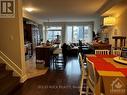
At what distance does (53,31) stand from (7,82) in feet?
33.5

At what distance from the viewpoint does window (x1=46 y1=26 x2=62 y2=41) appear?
1359 cm

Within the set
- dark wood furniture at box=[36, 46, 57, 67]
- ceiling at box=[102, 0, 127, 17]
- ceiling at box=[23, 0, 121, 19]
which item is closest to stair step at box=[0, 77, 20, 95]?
dark wood furniture at box=[36, 46, 57, 67]

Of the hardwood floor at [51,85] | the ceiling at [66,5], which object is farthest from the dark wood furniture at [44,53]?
the ceiling at [66,5]

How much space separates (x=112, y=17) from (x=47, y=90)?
4.12 metres

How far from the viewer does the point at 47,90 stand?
152 inches

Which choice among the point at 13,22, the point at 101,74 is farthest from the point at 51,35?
the point at 101,74

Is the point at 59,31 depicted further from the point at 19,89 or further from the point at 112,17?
the point at 19,89

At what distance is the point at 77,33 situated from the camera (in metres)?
13.5

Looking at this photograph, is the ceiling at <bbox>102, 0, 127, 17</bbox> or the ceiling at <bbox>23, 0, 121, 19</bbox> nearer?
the ceiling at <bbox>102, 0, 127, 17</bbox>

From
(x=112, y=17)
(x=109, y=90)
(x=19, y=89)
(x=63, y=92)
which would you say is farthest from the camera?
→ (x=112, y=17)

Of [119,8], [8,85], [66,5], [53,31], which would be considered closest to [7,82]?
[8,85]

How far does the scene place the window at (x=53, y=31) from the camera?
44.6ft

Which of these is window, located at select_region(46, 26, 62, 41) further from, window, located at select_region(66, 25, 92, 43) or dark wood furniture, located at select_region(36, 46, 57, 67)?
dark wood furniture, located at select_region(36, 46, 57, 67)

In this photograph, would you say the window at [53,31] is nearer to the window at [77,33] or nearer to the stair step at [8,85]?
the window at [77,33]
